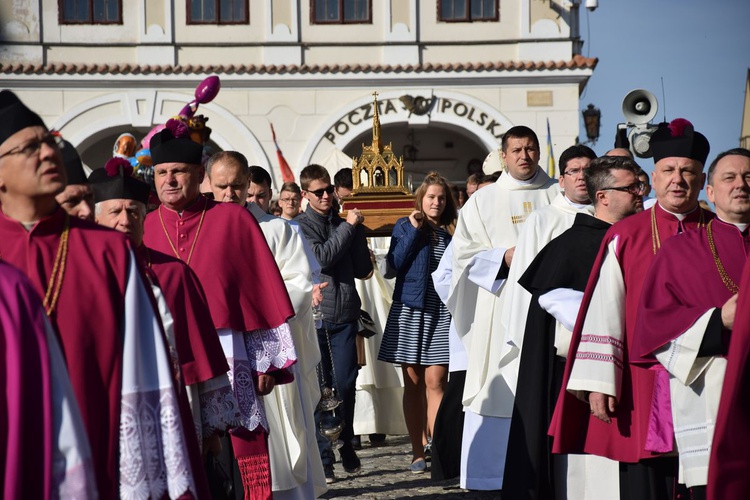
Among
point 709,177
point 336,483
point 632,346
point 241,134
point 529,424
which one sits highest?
point 241,134

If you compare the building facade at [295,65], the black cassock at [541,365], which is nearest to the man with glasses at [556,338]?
the black cassock at [541,365]

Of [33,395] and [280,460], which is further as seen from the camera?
[280,460]

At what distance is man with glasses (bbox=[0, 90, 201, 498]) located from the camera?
375 centimetres

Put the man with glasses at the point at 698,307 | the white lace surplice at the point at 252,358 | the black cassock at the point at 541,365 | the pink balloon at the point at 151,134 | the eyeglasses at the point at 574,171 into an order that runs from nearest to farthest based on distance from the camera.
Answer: the man with glasses at the point at 698,307 < the white lace surplice at the point at 252,358 < the pink balloon at the point at 151,134 < the black cassock at the point at 541,365 < the eyeglasses at the point at 574,171

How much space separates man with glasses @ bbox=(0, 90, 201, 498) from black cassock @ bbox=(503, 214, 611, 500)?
3039 mm

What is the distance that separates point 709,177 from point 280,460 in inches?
123

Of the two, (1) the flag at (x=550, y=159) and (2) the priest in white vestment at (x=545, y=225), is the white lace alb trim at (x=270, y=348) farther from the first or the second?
Result: (1) the flag at (x=550, y=159)

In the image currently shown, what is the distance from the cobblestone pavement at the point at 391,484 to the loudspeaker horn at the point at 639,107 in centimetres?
373

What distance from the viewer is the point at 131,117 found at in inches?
902

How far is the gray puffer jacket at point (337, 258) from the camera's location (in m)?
9.30

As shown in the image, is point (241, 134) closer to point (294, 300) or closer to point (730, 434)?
point (294, 300)

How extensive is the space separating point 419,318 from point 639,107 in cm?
348

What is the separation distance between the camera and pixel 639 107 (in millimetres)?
11672

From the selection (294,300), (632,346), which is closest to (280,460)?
(294,300)
